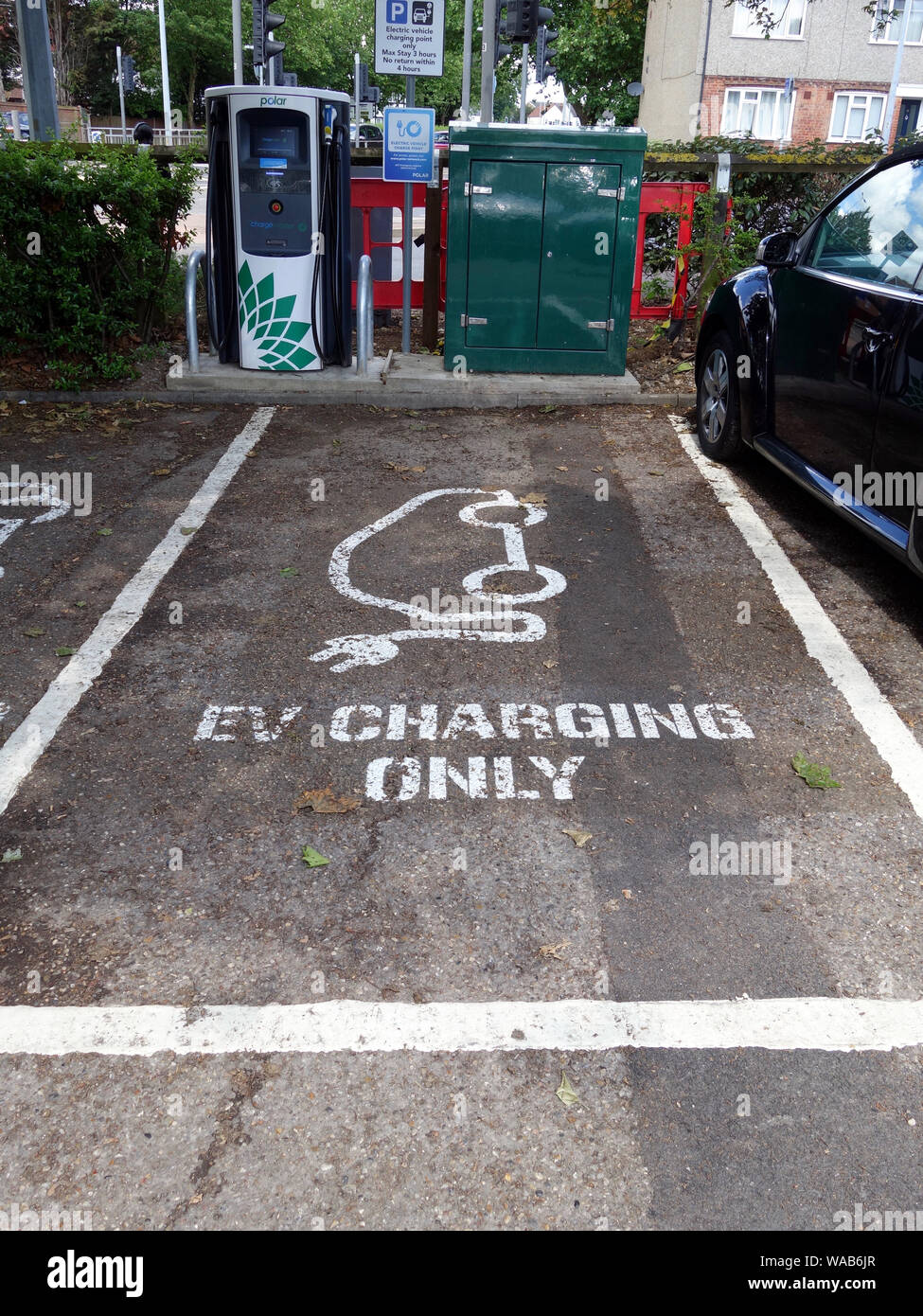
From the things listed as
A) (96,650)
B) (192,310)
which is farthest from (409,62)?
(96,650)

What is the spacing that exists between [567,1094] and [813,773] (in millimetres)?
1758

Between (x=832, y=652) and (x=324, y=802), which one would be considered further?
(x=832, y=652)

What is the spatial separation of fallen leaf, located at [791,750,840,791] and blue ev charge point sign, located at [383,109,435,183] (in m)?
7.06

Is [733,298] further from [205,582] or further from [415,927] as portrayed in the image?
[415,927]

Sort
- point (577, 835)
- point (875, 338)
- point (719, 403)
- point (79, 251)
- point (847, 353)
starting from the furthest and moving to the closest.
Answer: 1. point (79, 251)
2. point (719, 403)
3. point (847, 353)
4. point (875, 338)
5. point (577, 835)

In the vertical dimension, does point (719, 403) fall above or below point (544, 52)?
below

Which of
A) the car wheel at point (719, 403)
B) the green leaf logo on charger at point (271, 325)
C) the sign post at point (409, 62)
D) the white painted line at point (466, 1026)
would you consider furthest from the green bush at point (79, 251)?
the white painted line at point (466, 1026)

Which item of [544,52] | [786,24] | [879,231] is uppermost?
[786,24]

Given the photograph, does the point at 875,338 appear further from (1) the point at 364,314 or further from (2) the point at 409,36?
(2) the point at 409,36

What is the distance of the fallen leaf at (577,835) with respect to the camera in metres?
3.48

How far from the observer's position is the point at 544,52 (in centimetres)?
3016

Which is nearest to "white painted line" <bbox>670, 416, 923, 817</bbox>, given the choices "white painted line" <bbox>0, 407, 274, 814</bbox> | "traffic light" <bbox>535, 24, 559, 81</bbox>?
"white painted line" <bbox>0, 407, 274, 814</bbox>

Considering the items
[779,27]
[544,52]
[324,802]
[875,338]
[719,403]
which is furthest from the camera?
[779,27]

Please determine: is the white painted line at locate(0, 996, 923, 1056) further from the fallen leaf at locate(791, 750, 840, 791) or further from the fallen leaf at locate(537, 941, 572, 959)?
the fallen leaf at locate(791, 750, 840, 791)
